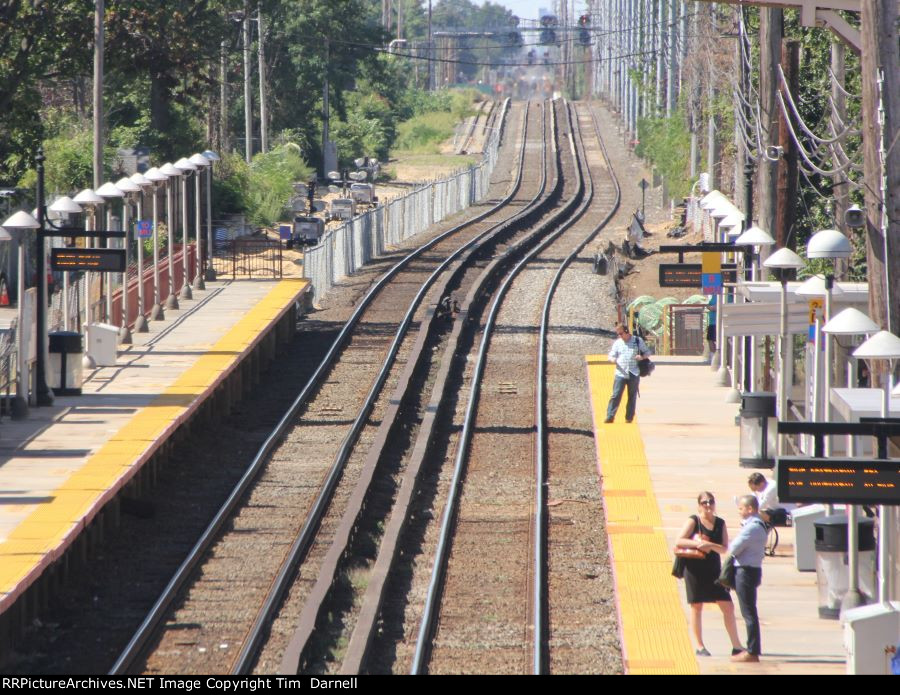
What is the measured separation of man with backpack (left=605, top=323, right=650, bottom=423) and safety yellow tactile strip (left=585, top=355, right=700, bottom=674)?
357 millimetres

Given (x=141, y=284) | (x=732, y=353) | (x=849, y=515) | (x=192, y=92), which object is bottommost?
(x=732, y=353)

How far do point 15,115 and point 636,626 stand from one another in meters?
26.7

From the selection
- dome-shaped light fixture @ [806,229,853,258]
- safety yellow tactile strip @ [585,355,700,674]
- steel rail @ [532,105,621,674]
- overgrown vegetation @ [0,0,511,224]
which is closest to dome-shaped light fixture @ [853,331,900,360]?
safety yellow tactile strip @ [585,355,700,674]

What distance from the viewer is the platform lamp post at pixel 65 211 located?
20.1 metres

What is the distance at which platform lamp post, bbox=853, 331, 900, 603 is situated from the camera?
1069cm

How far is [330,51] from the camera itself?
69.1 meters

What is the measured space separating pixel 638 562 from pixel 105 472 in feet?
18.6

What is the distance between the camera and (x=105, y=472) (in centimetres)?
1570


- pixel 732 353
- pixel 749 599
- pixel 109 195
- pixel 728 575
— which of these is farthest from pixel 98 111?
pixel 749 599

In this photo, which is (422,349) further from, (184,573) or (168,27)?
(168,27)

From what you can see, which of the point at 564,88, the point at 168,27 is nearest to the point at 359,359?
the point at 168,27

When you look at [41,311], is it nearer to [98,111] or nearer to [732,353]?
[98,111]

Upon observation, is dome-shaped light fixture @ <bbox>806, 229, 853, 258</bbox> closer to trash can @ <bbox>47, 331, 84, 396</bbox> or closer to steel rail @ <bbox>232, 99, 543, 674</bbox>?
steel rail @ <bbox>232, 99, 543, 674</bbox>

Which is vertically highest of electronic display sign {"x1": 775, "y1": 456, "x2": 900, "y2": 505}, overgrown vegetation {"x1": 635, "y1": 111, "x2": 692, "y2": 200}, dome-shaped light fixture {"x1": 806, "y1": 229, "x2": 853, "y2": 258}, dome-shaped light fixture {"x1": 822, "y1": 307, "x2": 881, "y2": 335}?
overgrown vegetation {"x1": 635, "y1": 111, "x2": 692, "y2": 200}
